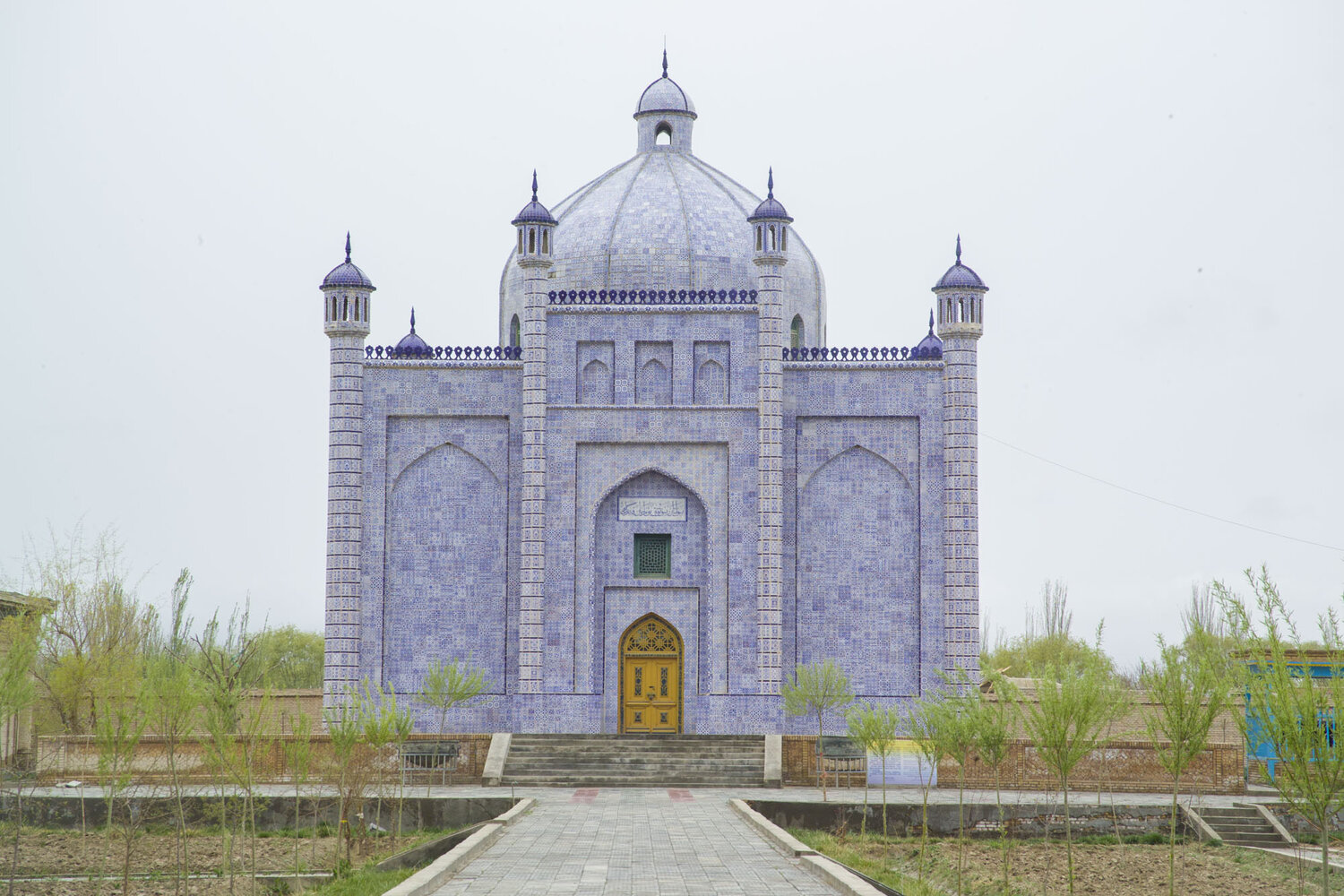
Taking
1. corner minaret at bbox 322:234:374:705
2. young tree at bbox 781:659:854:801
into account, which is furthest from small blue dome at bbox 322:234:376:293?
young tree at bbox 781:659:854:801

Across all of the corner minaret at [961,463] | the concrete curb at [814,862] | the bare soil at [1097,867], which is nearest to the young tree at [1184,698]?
the bare soil at [1097,867]

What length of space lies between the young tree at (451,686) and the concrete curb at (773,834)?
483cm

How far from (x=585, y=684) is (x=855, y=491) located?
19.3 ft

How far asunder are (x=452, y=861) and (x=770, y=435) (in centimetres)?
1428

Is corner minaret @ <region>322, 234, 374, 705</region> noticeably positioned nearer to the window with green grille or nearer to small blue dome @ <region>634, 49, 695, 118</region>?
the window with green grille

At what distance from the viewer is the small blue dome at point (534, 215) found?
28.1m

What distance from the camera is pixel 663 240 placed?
1206 inches

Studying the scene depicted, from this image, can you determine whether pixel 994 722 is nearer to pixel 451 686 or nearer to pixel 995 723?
pixel 995 723

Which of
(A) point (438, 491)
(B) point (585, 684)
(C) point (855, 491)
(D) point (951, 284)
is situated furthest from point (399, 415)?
(D) point (951, 284)

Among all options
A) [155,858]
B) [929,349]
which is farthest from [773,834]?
[929,349]

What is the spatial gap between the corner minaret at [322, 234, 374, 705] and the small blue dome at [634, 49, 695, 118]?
8396 millimetres

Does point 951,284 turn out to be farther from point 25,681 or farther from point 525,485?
point 25,681

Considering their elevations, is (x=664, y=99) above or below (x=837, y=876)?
above

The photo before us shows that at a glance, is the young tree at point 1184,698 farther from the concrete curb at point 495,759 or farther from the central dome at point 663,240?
the central dome at point 663,240
